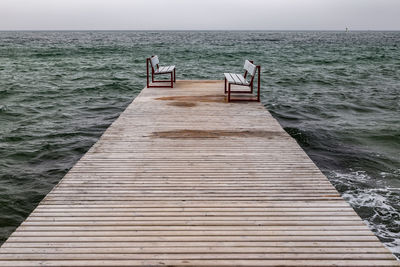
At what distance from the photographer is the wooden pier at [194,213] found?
125 inches

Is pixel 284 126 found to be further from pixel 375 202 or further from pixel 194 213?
pixel 194 213

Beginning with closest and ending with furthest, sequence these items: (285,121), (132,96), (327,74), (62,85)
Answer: (285,121) → (132,96) → (62,85) → (327,74)

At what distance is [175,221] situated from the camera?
12.2 feet

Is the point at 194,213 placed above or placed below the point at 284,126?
above

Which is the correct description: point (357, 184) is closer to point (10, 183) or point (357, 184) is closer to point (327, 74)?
point (10, 183)

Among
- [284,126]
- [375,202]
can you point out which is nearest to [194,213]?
[375,202]

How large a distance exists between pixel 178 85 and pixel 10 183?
695 cm

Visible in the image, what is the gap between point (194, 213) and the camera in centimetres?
388

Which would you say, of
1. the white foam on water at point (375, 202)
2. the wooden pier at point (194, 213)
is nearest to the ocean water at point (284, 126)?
the white foam on water at point (375, 202)

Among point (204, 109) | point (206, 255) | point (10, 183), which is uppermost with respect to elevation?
point (204, 109)

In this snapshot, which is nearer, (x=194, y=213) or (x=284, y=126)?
(x=194, y=213)

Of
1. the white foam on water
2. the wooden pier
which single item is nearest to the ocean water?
the white foam on water

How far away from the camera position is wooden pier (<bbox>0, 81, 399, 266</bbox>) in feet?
10.4

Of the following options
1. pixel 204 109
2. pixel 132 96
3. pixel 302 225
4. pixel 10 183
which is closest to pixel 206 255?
pixel 302 225
